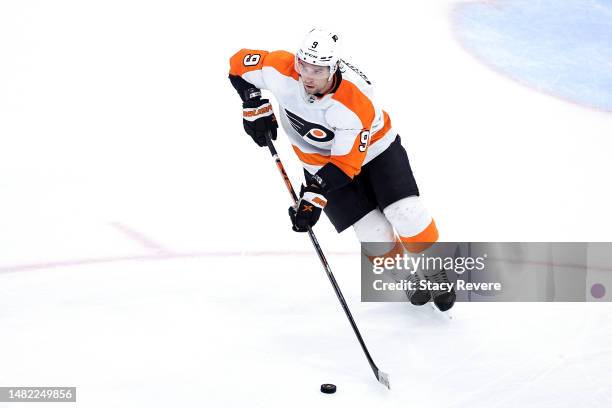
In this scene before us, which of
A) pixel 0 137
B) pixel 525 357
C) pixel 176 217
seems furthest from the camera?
pixel 0 137

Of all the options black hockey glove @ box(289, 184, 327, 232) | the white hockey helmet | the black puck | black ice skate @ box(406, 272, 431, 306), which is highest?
the white hockey helmet

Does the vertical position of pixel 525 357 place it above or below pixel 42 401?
below

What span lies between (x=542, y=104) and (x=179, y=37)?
2957mm

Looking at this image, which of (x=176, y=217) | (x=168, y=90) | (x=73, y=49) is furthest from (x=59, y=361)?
(x=73, y=49)

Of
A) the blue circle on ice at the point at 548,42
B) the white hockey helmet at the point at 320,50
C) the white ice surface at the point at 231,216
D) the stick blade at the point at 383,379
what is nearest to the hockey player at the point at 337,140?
the white hockey helmet at the point at 320,50

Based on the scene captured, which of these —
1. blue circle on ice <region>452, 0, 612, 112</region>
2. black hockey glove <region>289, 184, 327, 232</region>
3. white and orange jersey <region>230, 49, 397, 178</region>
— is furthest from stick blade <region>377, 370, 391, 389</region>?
blue circle on ice <region>452, 0, 612, 112</region>

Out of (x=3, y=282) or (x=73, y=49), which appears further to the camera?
(x=73, y=49)

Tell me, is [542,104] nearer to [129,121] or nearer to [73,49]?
[129,121]

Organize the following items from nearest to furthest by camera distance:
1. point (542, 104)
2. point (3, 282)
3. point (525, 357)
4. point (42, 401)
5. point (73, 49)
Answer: point (42, 401)
point (525, 357)
point (3, 282)
point (542, 104)
point (73, 49)

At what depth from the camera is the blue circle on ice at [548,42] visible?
621 centimetres

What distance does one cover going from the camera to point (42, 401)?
9.19 ft

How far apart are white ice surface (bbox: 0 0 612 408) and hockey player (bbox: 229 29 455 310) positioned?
40cm

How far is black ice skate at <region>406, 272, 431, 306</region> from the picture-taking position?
362 centimetres

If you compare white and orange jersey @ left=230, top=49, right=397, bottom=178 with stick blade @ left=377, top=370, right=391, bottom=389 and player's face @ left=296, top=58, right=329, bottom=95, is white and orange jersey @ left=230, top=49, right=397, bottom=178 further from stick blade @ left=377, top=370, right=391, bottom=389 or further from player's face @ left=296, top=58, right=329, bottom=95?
A: stick blade @ left=377, top=370, right=391, bottom=389
